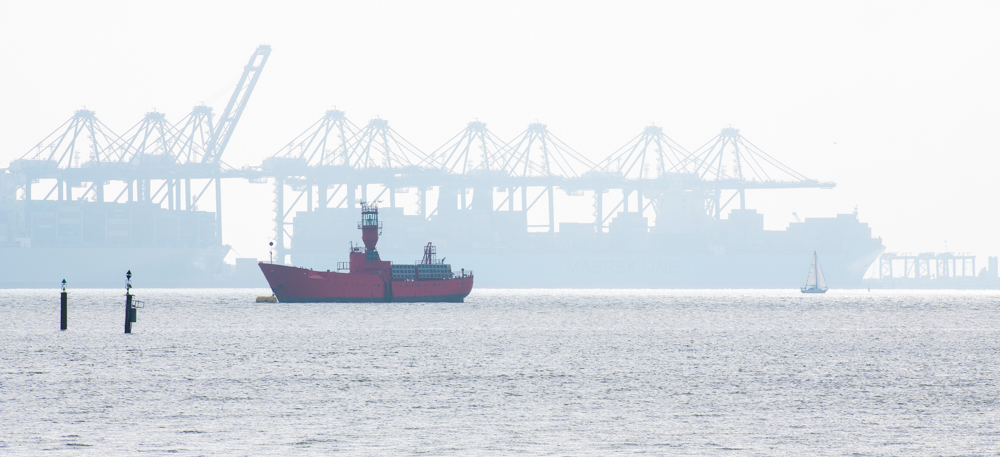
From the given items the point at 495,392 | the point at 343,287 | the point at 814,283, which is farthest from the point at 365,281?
the point at 814,283

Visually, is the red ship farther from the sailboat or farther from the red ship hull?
the sailboat

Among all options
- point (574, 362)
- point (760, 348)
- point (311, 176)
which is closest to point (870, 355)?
point (760, 348)

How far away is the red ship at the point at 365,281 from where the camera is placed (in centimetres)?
Answer: 9456

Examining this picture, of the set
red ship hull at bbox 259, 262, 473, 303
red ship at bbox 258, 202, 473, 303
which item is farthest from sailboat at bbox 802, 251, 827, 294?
red ship hull at bbox 259, 262, 473, 303

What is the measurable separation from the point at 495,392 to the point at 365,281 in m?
63.9

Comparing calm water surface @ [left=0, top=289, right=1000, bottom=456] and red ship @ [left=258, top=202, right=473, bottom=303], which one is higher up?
red ship @ [left=258, top=202, right=473, bottom=303]

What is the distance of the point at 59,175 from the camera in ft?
582

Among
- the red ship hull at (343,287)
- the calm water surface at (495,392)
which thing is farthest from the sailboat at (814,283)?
the calm water surface at (495,392)

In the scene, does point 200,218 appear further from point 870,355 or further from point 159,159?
point 870,355

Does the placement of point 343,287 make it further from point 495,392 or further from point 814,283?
point 814,283

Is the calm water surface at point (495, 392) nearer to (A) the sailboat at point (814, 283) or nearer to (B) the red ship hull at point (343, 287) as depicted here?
(B) the red ship hull at point (343, 287)

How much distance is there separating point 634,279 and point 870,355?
150m

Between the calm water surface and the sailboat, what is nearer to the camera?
the calm water surface

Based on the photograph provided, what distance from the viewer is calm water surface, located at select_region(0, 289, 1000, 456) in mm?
23266
